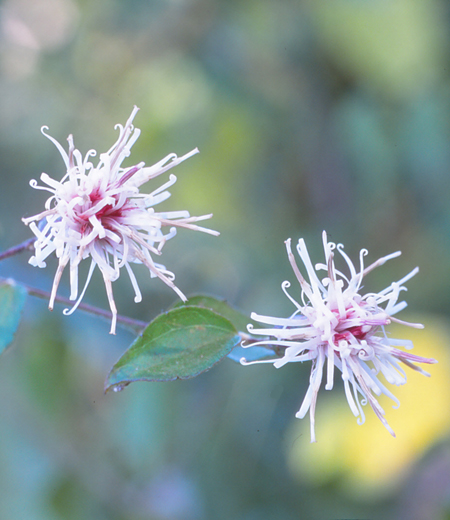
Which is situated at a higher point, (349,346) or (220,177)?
(220,177)

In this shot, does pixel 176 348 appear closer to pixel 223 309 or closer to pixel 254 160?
pixel 223 309

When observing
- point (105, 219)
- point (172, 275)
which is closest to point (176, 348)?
point (172, 275)

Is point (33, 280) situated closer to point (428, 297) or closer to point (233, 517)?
point (233, 517)

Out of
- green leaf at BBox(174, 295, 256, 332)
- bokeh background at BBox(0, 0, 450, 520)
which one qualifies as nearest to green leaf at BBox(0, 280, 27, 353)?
green leaf at BBox(174, 295, 256, 332)

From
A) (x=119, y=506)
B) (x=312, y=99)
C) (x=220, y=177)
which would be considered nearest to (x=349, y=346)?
(x=119, y=506)

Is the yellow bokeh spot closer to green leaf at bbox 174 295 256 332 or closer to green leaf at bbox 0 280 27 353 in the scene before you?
green leaf at bbox 174 295 256 332
